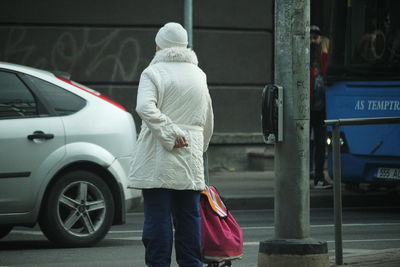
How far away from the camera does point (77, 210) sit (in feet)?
32.0

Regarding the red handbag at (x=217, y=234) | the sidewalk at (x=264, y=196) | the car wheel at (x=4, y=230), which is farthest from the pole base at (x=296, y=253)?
the sidewalk at (x=264, y=196)

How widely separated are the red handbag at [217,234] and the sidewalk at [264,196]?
5.96m

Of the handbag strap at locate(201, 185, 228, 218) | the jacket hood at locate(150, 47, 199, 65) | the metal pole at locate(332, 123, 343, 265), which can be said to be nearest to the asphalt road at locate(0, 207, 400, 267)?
the metal pole at locate(332, 123, 343, 265)

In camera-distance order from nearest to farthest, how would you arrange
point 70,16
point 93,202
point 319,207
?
point 93,202 < point 319,207 < point 70,16

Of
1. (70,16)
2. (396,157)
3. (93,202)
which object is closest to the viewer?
(93,202)

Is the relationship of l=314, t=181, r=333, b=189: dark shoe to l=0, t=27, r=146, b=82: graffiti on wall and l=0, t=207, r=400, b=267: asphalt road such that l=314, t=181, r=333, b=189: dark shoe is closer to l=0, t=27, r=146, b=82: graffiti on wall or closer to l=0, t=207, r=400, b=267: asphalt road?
l=0, t=207, r=400, b=267: asphalt road

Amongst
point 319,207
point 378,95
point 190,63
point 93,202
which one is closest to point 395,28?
point 378,95

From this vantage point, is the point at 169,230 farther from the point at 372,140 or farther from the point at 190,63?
the point at 372,140

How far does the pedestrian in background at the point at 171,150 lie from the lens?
23.7ft

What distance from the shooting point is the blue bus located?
12562 mm

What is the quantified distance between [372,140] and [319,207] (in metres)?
1.87

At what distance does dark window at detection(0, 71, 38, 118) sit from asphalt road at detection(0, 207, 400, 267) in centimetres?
117

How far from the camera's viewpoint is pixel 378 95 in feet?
41.9

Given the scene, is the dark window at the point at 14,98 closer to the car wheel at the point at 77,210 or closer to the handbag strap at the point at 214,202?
the car wheel at the point at 77,210
